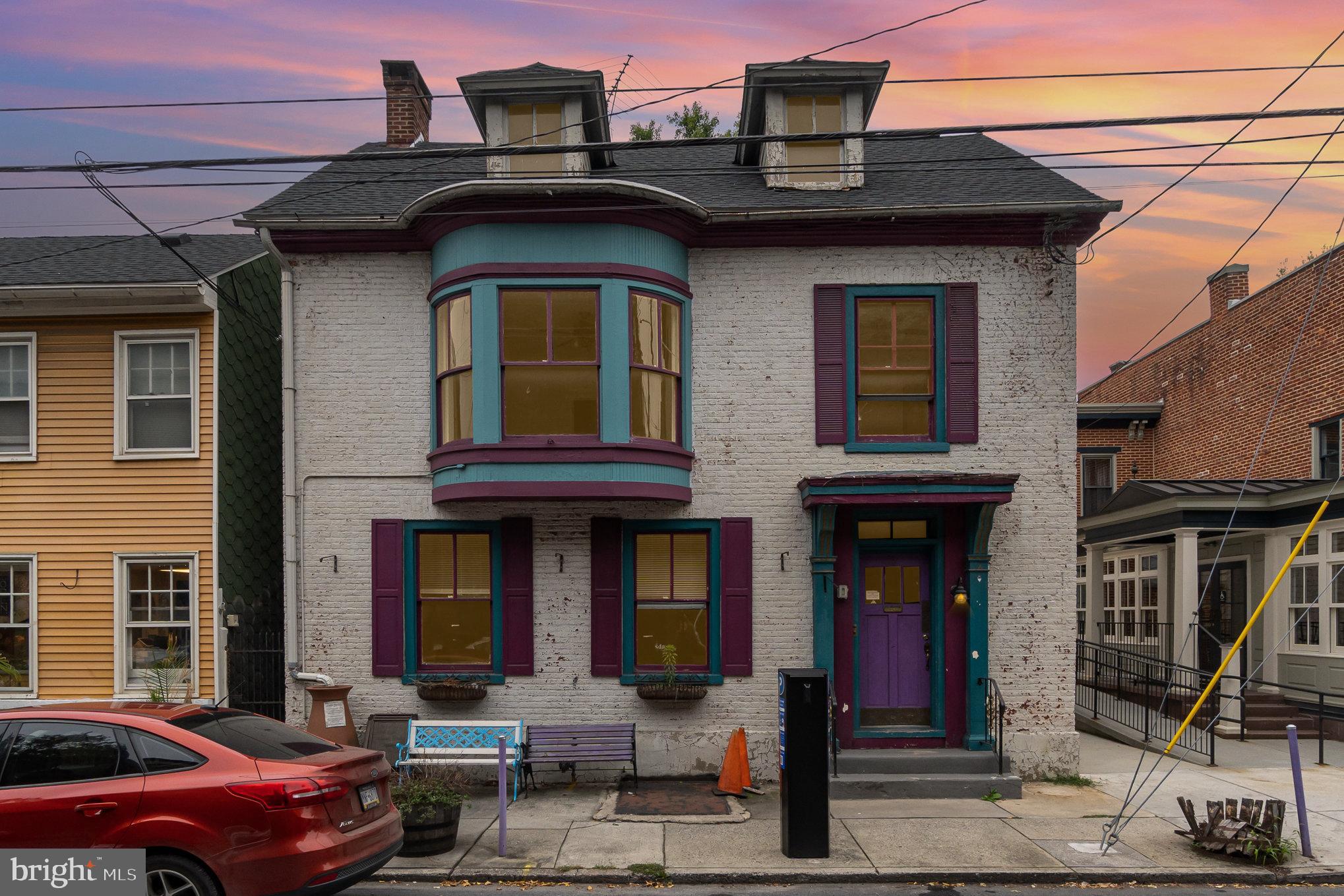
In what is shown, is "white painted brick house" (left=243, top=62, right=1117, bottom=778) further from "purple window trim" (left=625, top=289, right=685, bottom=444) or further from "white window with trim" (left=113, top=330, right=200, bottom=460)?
"white window with trim" (left=113, top=330, right=200, bottom=460)

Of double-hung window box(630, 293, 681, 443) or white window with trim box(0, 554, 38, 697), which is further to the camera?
white window with trim box(0, 554, 38, 697)

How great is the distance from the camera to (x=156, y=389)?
12.9 meters

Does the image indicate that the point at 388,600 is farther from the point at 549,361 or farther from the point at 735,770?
the point at 735,770

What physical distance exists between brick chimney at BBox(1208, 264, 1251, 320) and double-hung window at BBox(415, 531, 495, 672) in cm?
1936

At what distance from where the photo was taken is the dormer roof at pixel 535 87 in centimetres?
1256

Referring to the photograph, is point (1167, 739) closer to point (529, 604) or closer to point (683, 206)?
point (529, 604)

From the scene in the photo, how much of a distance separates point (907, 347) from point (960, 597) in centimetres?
309

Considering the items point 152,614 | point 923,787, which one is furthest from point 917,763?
point 152,614

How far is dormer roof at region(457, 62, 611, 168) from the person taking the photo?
1256 cm

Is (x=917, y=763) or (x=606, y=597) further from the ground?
(x=606, y=597)

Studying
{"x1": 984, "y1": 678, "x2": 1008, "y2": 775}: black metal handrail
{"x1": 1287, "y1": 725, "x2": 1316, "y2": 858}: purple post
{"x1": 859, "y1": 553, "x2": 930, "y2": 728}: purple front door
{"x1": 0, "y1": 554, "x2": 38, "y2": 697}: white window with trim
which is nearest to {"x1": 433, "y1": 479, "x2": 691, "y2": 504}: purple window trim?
{"x1": 859, "y1": 553, "x2": 930, "y2": 728}: purple front door

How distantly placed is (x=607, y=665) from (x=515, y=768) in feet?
5.59

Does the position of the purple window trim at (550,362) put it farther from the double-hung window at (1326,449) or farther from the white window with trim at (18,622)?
the double-hung window at (1326,449)

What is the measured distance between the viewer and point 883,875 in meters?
8.30
